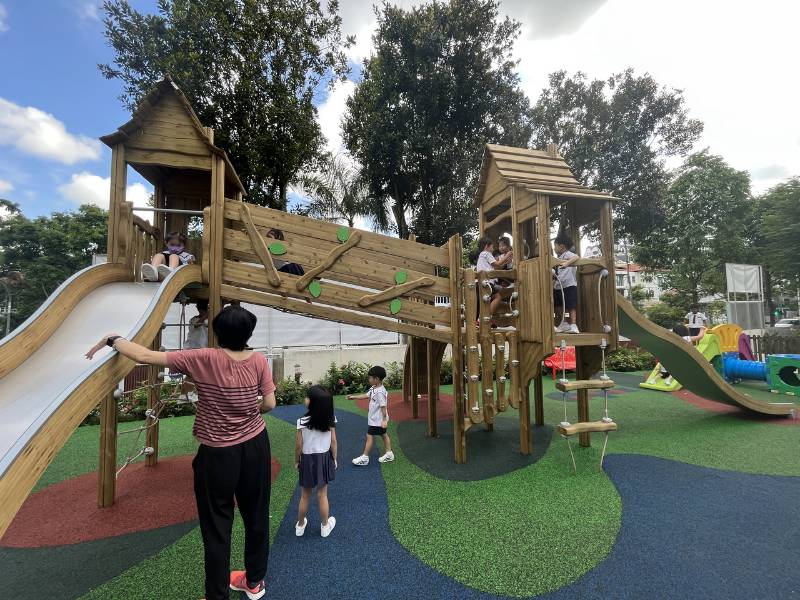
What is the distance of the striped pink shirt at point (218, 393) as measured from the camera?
2.23 meters

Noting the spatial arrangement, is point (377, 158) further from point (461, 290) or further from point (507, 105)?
point (461, 290)

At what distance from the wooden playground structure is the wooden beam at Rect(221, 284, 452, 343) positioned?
0.04 feet

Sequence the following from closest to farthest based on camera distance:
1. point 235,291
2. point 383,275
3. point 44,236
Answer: point 235,291, point 383,275, point 44,236

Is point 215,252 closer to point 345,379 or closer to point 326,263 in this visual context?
point 326,263

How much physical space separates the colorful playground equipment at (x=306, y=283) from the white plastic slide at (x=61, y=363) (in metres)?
0.02

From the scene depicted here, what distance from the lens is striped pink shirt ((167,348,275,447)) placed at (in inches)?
87.7

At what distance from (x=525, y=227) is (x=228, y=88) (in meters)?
10.2

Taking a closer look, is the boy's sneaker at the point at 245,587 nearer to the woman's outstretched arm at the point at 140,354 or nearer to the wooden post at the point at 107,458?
the woman's outstretched arm at the point at 140,354

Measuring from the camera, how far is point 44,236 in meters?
25.5

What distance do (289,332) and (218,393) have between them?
398 inches

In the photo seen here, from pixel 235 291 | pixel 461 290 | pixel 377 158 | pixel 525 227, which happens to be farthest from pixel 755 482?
pixel 377 158

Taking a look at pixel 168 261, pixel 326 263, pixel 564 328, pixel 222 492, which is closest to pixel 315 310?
pixel 326 263

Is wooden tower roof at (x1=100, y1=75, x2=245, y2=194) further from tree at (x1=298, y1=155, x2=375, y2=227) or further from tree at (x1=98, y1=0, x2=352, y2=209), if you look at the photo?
tree at (x1=298, y1=155, x2=375, y2=227)

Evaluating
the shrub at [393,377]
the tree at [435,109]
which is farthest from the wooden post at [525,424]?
→ the tree at [435,109]
